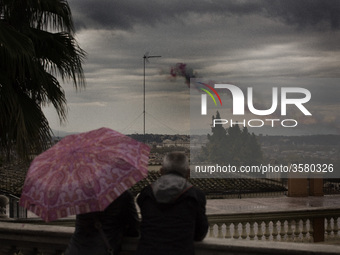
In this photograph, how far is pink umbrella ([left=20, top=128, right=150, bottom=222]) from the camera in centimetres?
306

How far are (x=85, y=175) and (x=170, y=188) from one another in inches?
21.4

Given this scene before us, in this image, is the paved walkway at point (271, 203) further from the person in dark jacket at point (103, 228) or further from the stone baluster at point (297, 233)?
the person in dark jacket at point (103, 228)

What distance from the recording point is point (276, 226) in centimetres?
972

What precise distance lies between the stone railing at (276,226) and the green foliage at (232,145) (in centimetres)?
5307

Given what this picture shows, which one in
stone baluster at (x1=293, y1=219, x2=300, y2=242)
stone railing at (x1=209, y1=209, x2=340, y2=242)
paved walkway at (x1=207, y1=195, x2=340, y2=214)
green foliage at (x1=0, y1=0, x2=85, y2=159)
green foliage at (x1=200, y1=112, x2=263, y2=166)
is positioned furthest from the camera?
green foliage at (x1=200, y1=112, x2=263, y2=166)

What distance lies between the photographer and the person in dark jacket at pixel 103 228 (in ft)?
10.4

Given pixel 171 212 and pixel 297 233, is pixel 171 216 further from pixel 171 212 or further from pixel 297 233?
pixel 297 233

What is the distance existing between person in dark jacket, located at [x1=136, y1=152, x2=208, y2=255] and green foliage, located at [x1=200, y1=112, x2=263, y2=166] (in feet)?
199

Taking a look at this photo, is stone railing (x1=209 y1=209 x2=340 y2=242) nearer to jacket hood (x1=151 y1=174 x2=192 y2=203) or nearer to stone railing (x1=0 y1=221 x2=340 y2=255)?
stone railing (x1=0 y1=221 x2=340 y2=255)

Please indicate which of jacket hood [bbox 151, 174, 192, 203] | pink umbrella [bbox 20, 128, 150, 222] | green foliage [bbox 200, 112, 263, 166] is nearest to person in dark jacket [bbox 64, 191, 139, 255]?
pink umbrella [bbox 20, 128, 150, 222]

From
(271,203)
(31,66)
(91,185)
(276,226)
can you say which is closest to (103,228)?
(91,185)

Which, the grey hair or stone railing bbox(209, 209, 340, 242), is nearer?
the grey hair

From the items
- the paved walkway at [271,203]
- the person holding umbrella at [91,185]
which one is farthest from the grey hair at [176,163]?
the paved walkway at [271,203]

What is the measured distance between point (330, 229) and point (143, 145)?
8.03 m
